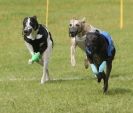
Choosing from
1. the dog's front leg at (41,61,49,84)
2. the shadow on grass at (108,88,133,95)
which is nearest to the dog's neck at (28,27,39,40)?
the dog's front leg at (41,61,49,84)

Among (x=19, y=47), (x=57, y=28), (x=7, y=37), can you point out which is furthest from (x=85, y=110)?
(x=57, y=28)

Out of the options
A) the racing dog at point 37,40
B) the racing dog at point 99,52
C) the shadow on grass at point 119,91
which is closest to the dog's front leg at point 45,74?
the racing dog at point 37,40

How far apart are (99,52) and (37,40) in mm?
2451

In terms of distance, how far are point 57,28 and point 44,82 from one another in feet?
56.0

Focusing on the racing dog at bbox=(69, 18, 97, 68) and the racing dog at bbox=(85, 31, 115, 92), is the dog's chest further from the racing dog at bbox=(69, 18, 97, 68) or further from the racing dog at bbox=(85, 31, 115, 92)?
the racing dog at bbox=(85, 31, 115, 92)

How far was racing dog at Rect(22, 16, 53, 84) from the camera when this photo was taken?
12.6 metres

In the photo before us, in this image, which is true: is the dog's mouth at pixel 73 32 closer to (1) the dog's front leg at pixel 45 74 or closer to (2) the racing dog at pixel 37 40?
(2) the racing dog at pixel 37 40

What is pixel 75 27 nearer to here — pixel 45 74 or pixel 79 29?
pixel 79 29

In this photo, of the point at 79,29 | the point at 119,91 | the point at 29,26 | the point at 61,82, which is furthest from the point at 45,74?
the point at 119,91

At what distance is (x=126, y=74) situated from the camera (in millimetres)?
14203

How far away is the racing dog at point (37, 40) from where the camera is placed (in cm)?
1258

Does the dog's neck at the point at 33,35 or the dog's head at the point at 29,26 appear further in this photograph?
the dog's neck at the point at 33,35

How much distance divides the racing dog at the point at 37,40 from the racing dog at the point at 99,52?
2131mm

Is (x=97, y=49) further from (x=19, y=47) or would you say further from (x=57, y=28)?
(x=57, y=28)
